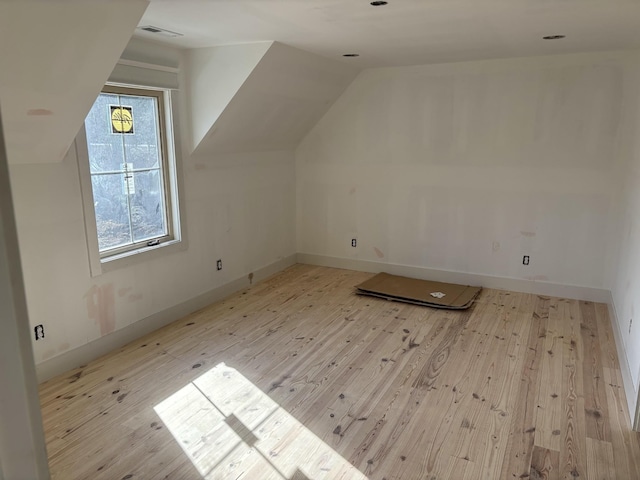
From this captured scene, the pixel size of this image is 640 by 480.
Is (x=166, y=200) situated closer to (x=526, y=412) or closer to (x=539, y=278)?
(x=526, y=412)

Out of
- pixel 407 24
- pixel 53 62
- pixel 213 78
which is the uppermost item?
pixel 407 24

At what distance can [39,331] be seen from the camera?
2.88 meters

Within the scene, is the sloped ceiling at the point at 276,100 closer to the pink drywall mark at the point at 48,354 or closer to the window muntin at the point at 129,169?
the window muntin at the point at 129,169

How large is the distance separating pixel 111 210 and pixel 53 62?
1.32 m

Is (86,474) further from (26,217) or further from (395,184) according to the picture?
(395,184)

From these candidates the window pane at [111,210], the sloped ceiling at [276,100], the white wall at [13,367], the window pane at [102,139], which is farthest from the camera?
the sloped ceiling at [276,100]

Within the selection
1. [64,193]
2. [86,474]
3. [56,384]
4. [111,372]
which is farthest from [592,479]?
[64,193]

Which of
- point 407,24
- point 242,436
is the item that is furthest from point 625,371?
point 407,24

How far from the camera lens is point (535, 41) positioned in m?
3.46

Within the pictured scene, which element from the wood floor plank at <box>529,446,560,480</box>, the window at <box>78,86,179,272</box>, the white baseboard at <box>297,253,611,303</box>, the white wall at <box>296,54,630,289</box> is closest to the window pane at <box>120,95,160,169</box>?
the window at <box>78,86,179,272</box>

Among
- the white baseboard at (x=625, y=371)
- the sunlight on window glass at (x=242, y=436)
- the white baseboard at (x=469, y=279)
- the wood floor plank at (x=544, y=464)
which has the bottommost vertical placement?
the wood floor plank at (x=544, y=464)

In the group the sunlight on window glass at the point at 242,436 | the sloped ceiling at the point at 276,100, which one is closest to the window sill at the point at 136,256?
the sloped ceiling at the point at 276,100

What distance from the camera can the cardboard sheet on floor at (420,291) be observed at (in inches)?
168

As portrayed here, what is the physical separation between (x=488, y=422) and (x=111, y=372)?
2.39m
